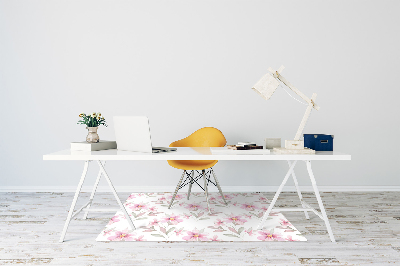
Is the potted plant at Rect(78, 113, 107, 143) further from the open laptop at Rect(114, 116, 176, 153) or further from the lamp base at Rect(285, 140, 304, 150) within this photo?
the lamp base at Rect(285, 140, 304, 150)

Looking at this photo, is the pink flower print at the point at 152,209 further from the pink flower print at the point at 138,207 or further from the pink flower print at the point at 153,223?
the pink flower print at the point at 153,223

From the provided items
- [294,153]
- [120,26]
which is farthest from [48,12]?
[294,153]

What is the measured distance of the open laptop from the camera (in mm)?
1889

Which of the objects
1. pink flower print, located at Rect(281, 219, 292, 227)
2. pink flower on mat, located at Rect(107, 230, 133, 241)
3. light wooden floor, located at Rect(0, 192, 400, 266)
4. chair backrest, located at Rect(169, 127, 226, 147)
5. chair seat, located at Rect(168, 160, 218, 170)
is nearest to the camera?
light wooden floor, located at Rect(0, 192, 400, 266)

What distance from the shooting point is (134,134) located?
1962 millimetres

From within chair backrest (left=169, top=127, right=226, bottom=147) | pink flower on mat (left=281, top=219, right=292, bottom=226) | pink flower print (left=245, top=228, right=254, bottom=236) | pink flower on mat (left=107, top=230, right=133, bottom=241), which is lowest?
pink flower on mat (left=281, top=219, right=292, bottom=226)

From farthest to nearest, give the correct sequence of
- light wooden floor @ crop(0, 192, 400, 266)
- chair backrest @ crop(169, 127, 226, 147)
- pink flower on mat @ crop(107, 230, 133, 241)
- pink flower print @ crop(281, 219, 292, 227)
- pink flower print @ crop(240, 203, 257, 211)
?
1. chair backrest @ crop(169, 127, 226, 147)
2. pink flower print @ crop(240, 203, 257, 211)
3. pink flower print @ crop(281, 219, 292, 227)
4. pink flower on mat @ crop(107, 230, 133, 241)
5. light wooden floor @ crop(0, 192, 400, 266)

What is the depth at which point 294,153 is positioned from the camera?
6.23ft

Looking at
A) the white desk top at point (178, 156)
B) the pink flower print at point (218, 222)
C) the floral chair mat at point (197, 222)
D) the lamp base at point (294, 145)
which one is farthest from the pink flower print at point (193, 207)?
the lamp base at point (294, 145)

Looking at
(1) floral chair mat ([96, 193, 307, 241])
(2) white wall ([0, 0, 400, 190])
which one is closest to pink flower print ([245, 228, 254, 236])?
(1) floral chair mat ([96, 193, 307, 241])

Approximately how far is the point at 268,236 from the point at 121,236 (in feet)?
3.56

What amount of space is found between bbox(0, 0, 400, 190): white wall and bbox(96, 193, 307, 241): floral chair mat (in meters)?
0.71

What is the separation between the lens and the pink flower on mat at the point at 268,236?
203 centimetres

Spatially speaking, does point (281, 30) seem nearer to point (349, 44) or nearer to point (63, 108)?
point (349, 44)
